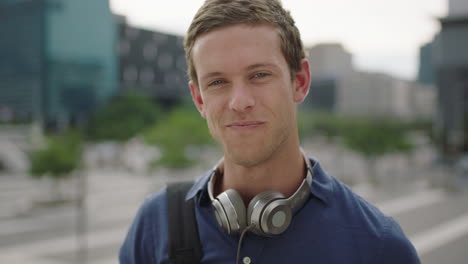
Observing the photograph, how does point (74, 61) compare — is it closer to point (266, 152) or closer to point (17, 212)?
point (17, 212)

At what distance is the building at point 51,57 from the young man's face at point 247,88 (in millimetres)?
45349

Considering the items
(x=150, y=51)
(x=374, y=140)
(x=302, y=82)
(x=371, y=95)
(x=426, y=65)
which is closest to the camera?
(x=302, y=82)

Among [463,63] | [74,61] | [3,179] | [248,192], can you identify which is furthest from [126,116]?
[248,192]

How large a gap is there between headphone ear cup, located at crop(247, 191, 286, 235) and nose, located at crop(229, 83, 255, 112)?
32cm

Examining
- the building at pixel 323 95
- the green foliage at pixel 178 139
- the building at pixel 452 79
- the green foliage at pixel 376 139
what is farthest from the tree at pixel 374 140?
the building at pixel 323 95

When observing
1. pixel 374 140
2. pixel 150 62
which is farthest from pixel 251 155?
pixel 150 62

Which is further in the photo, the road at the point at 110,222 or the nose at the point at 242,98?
the road at the point at 110,222

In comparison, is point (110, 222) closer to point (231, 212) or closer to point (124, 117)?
point (231, 212)

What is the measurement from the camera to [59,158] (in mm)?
19625

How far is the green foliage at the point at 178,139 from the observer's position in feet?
75.3

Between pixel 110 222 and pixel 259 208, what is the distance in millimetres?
15344

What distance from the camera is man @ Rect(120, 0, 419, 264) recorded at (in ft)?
5.39

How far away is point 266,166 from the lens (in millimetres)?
1752

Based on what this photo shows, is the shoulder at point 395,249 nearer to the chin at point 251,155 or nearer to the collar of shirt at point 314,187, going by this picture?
the collar of shirt at point 314,187
